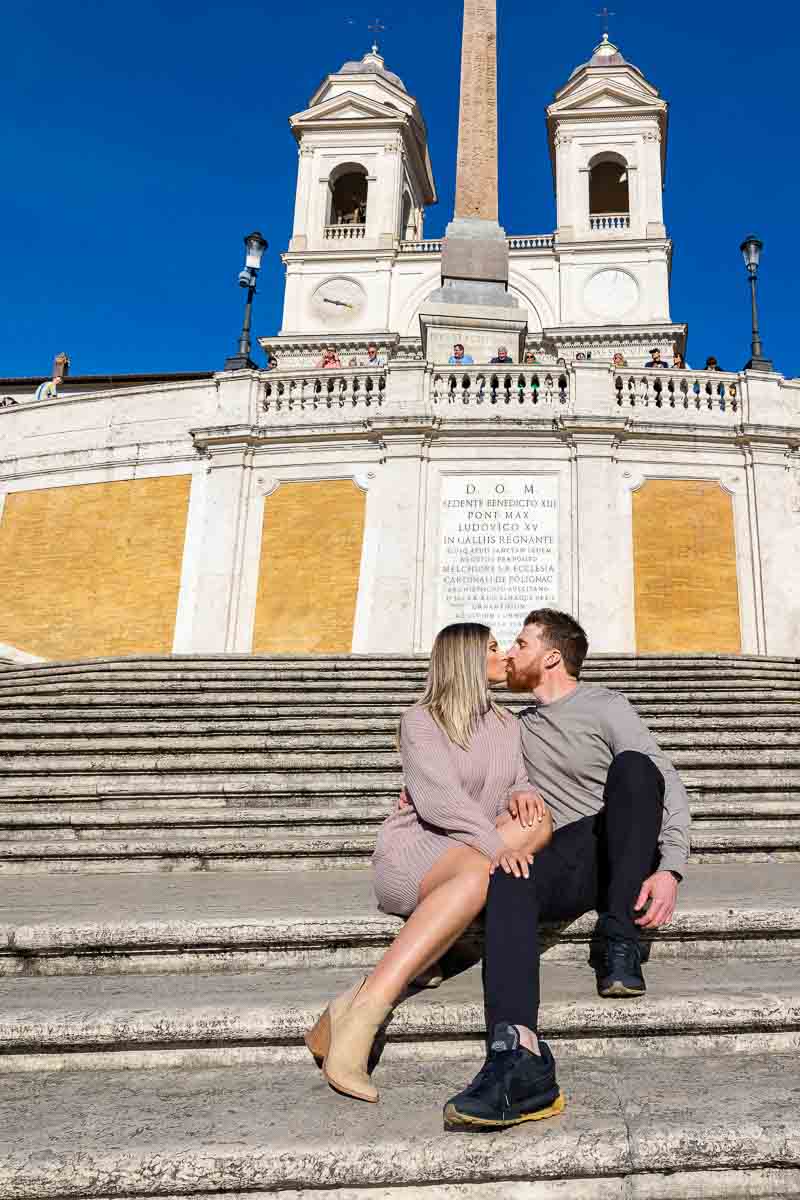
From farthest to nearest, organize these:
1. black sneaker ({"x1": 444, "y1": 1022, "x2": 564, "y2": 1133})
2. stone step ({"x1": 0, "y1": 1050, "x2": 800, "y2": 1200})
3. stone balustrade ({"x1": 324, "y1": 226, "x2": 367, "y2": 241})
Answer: stone balustrade ({"x1": 324, "y1": 226, "x2": 367, "y2": 241}) → black sneaker ({"x1": 444, "y1": 1022, "x2": 564, "y2": 1133}) → stone step ({"x1": 0, "y1": 1050, "x2": 800, "y2": 1200})

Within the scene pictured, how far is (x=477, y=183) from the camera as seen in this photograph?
17516 mm

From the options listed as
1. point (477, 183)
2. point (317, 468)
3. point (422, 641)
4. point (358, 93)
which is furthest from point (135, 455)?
point (358, 93)

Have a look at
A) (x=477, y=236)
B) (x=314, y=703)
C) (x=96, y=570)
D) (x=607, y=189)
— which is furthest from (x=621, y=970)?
(x=607, y=189)

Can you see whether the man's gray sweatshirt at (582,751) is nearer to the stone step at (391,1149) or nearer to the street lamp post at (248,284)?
the stone step at (391,1149)

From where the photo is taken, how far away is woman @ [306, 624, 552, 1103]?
2461mm

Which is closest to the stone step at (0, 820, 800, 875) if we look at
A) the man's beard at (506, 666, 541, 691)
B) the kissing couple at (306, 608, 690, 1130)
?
the man's beard at (506, 666, 541, 691)

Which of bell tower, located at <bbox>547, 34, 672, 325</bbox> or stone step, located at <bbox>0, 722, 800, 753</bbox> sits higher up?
bell tower, located at <bbox>547, 34, 672, 325</bbox>

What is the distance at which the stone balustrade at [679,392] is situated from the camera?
1411cm

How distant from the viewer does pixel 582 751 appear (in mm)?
A: 3309

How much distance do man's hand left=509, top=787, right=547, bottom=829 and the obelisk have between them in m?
13.9

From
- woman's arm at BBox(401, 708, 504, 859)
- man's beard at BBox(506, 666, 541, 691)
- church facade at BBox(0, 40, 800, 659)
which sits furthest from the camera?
church facade at BBox(0, 40, 800, 659)

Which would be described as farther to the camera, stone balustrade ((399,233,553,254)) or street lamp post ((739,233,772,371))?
stone balustrade ((399,233,553,254))

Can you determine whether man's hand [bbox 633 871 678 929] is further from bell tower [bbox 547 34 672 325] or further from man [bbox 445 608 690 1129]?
bell tower [bbox 547 34 672 325]

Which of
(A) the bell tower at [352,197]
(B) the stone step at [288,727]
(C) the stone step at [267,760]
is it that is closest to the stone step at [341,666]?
(B) the stone step at [288,727]
